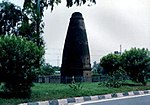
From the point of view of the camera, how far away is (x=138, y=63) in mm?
26875

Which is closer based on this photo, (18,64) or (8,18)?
(18,64)

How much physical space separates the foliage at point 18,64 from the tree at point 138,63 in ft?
44.7

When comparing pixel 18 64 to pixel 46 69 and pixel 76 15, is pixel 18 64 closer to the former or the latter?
pixel 46 69

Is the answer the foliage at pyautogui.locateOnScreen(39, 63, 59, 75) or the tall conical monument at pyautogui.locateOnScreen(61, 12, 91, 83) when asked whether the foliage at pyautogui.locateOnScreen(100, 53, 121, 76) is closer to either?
the tall conical monument at pyautogui.locateOnScreen(61, 12, 91, 83)

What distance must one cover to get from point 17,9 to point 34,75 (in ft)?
92.3

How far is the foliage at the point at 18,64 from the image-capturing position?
14.4 m

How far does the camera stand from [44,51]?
51.3 feet

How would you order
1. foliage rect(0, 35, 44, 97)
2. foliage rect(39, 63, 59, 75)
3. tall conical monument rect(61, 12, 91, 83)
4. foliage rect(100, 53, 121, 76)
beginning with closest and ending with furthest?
foliage rect(0, 35, 44, 97)
foliage rect(39, 63, 59, 75)
foliage rect(100, 53, 121, 76)
tall conical monument rect(61, 12, 91, 83)

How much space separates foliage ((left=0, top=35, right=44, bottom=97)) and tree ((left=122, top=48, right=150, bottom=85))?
13.6 metres

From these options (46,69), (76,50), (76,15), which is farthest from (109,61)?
(46,69)

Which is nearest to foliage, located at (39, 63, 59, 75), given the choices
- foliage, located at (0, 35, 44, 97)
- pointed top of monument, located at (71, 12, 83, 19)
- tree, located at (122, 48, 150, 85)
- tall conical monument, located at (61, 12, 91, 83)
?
foliage, located at (0, 35, 44, 97)

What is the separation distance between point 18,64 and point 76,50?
25.1 meters

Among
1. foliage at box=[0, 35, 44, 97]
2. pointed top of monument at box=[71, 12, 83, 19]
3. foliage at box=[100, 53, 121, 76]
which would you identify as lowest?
foliage at box=[0, 35, 44, 97]

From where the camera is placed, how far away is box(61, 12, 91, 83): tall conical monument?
39.2 metres
